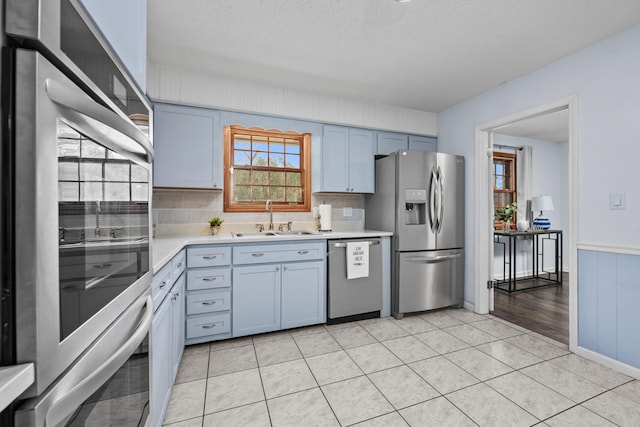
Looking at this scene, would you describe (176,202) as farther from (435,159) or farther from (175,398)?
(435,159)

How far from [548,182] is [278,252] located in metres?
5.30

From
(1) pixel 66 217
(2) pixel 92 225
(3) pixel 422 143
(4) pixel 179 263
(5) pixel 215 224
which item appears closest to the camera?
(1) pixel 66 217

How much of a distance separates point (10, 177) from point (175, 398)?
1912mm

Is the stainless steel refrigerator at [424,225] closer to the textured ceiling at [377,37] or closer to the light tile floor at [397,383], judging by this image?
the light tile floor at [397,383]

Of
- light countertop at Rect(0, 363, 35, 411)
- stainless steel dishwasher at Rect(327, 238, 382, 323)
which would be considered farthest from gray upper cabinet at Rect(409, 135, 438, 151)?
light countertop at Rect(0, 363, 35, 411)

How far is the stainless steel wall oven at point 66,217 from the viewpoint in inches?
17.0

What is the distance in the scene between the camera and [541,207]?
474 cm

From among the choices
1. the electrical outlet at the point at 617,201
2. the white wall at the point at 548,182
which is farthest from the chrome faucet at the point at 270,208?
the white wall at the point at 548,182

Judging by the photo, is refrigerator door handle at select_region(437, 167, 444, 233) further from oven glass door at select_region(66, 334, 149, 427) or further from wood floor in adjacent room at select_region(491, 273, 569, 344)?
oven glass door at select_region(66, 334, 149, 427)

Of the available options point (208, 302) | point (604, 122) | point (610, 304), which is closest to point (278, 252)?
point (208, 302)

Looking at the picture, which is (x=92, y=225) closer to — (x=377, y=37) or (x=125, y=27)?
(x=125, y=27)

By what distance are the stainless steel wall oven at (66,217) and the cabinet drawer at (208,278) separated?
5.48 feet

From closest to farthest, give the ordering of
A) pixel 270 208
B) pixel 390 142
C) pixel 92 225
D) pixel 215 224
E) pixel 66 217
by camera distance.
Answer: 1. pixel 66 217
2. pixel 92 225
3. pixel 215 224
4. pixel 270 208
5. pixel 390 142

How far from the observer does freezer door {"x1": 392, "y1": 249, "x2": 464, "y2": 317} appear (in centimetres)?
323
